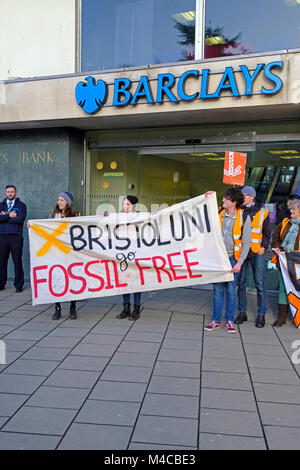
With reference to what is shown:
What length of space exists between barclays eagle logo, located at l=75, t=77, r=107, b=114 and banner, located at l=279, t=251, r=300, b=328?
4624 mm

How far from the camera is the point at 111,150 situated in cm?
1116

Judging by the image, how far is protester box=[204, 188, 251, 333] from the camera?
664 centimetres

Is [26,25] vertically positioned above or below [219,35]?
above

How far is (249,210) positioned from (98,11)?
19.7 ft

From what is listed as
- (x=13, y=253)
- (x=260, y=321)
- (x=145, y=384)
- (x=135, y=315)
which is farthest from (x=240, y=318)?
(x=13, y=253)

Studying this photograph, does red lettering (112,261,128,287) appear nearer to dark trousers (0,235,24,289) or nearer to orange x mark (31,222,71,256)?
orange x mark (31,222,71,256)

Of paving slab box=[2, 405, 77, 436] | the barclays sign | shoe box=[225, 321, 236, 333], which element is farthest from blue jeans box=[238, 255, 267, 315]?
paving slab box=[2, 405, 77, 436]

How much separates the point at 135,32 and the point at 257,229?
5.42 metres

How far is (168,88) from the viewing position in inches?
339

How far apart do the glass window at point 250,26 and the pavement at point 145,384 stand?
4916mm

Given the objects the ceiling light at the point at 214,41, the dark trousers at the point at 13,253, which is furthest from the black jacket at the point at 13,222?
the ceiling light at the point at 214,41

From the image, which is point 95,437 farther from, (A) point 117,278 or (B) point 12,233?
(B) point 12,233
